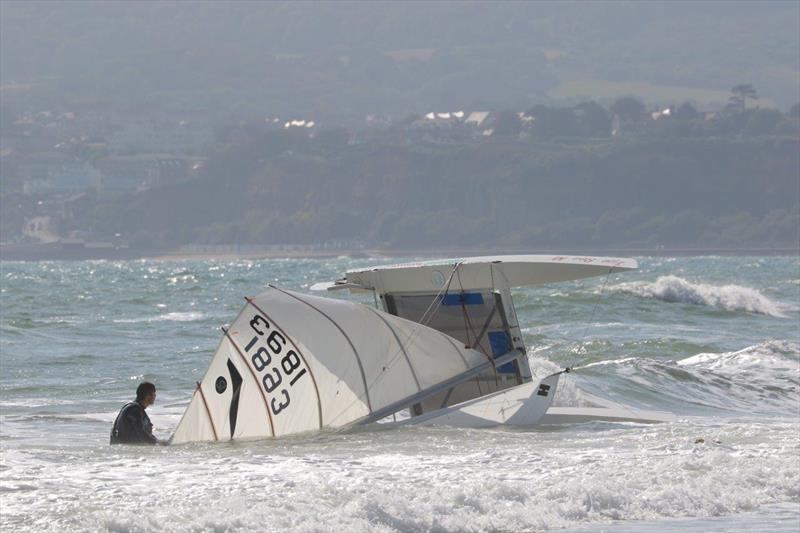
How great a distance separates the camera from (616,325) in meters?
32.4

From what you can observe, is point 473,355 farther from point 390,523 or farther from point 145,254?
point 145,254

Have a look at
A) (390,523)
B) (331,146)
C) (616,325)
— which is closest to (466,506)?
(390,523)

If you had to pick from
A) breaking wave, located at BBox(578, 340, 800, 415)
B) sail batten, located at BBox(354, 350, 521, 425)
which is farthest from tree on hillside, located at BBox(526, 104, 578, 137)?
sail batten, located at BBox(354, 350, 521, 425)

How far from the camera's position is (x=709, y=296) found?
4231 cm

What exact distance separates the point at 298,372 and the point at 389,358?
823 mm

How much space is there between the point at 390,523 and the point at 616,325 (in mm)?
22545

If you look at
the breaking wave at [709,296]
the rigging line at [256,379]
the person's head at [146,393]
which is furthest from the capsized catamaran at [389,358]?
the breaking wave at [709,296]

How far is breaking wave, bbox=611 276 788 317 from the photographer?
41.3 m

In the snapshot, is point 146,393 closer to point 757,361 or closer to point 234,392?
point 234,392

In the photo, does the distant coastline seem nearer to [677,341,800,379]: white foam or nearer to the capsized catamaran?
[677,341,800,379]: white foam

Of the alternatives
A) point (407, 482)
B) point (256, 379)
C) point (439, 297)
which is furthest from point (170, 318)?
point (407, 482)

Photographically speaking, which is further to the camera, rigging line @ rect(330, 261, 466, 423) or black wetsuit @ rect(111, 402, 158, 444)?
rigging line @ rect(330, 261, 466, 423)

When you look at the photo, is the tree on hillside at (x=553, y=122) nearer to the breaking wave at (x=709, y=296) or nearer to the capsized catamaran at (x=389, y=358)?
the breaking wave at (x=709, y=296)

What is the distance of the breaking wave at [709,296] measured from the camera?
1625 inches
